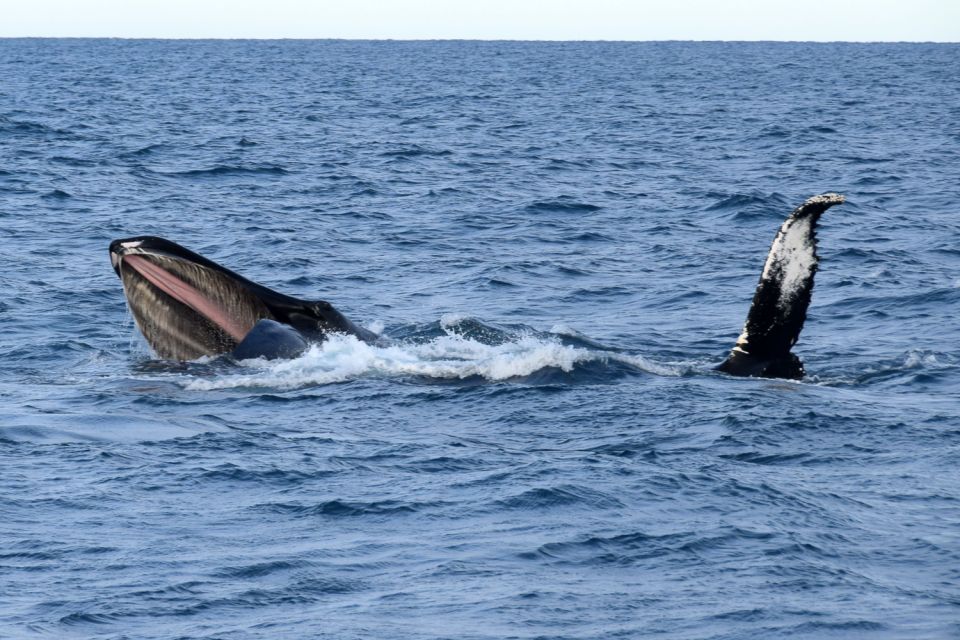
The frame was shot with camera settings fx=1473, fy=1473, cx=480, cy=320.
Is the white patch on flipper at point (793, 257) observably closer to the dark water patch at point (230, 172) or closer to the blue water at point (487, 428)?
the blue water at point (487, 428)

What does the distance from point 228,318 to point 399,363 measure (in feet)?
6.48

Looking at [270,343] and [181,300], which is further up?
[181,300]

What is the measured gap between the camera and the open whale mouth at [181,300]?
1598 centimetres

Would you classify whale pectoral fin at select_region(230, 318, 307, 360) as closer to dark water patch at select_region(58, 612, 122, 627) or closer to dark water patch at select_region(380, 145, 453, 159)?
dark water patch at select_region(58, 612, 122, 627)

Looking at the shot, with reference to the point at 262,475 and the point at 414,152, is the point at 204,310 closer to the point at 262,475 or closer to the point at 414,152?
the point at 262,475

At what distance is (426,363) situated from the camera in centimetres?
1683

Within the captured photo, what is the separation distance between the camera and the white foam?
52.1ft

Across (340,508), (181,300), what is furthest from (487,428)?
(181,300)

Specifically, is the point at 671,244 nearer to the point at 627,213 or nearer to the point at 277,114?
the point at 627,213

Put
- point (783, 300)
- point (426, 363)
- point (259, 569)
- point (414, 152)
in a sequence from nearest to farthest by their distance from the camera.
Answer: point (259, 569) < point (783, 300) < point (426, 363) < point (414, 152)

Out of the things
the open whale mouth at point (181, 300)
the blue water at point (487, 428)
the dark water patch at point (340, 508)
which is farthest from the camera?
the open whale mouth at point (181, 300)

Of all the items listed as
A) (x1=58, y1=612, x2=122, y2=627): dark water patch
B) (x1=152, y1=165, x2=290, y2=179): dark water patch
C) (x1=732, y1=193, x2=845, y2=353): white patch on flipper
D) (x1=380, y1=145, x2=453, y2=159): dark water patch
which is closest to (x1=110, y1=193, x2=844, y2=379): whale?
Answer: (x1=732, y1=193, x2=845, y2=353): white patch on flipper

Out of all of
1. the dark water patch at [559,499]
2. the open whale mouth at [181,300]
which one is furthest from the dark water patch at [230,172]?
the dark water patch at [559,499]

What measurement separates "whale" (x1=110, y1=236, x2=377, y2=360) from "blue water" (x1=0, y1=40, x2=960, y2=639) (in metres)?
0.26
